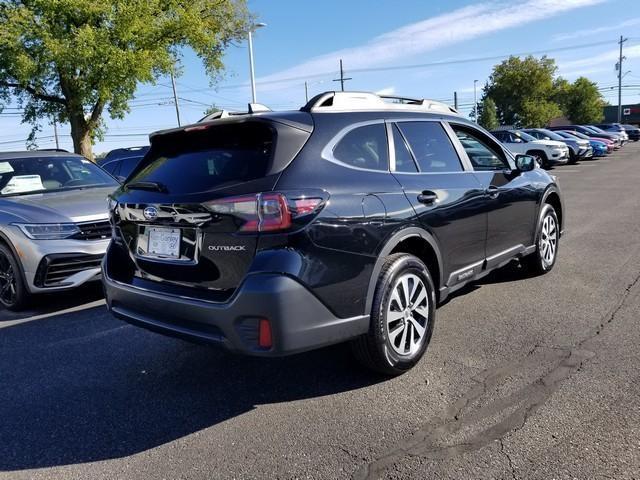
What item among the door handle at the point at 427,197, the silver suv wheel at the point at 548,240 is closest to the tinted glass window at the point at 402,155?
the door handle at the point at 427,197

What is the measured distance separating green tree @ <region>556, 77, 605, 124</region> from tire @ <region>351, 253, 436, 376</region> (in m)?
70.8

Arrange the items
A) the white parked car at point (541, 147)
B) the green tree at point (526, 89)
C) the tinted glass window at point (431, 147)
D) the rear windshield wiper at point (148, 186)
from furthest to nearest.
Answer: the green tree at point (526, 89)
the white parked car at point (541, 147)
the tinted glass window at point (431, 147)
the rear windshield wiper at point (148, 186)

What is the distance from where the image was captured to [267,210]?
295 cm

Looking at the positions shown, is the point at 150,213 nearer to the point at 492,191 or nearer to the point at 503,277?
the point at 492,191

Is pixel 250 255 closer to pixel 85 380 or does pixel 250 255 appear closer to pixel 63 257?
pixel 85 380

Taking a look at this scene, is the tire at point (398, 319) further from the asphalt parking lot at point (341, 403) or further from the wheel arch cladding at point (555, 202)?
the wheel arch cladding at point (555, 202)

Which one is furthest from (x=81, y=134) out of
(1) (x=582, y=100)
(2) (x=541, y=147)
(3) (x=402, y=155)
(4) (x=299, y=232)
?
(1) (x=582, y=100)

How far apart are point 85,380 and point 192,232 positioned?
1530 mm

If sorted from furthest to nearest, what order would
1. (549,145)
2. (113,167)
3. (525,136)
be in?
(525,136) < (549,145) < (113,167)

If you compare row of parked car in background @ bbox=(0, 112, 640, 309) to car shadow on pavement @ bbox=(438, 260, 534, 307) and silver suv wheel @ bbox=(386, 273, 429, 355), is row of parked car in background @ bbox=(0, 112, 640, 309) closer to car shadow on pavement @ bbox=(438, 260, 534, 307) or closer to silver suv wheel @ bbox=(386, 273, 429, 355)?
silver suv wheel @ bbox=(386, 273, 429, 355)

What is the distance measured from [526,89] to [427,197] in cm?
6111

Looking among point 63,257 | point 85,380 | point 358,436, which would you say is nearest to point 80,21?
point 63,257

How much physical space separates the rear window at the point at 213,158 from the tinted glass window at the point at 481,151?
2.11 meters

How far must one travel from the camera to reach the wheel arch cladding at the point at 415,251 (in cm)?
334
